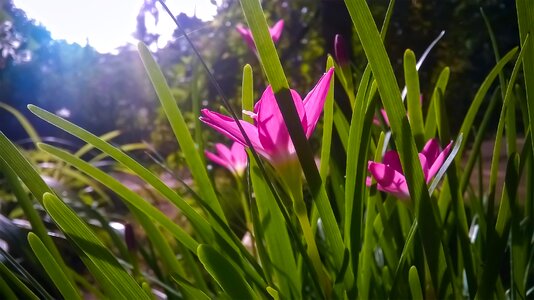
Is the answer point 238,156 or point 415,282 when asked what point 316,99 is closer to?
point 415,282

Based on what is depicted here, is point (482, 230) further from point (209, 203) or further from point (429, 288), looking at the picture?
point (209, 203)

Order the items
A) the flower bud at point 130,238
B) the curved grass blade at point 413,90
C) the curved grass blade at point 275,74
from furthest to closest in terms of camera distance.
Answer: the flower bud at point 130,238, the curved grass blade at point 413,90, the curved grass blade at point 275,74

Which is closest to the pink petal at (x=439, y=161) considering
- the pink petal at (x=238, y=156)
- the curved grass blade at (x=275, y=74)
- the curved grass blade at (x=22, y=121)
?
the curved grass blade at (x=275, y=74)

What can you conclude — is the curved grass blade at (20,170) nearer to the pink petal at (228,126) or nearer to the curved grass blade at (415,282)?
the pink petal at (228,126)

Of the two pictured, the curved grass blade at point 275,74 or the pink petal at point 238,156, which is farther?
the pink petal at point 238,156

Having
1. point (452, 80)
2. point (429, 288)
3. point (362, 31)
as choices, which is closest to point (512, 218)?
point (429, 288)

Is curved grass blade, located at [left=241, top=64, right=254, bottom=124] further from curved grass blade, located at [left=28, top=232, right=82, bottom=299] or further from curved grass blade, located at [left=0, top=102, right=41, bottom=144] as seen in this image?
curved grass blade, located at [left=0, top=102, right=41, bottom=144]

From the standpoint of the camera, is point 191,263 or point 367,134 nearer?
point 367,134
